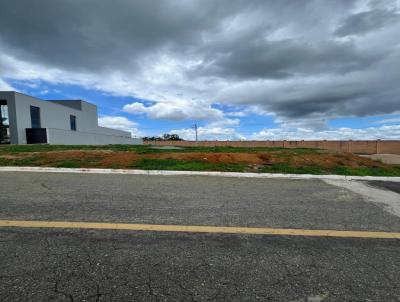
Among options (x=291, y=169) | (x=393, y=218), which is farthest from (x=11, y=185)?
(x=291, y=169)

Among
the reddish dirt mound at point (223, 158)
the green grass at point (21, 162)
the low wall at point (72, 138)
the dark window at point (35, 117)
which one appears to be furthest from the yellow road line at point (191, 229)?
the dark window at point (35, 117)

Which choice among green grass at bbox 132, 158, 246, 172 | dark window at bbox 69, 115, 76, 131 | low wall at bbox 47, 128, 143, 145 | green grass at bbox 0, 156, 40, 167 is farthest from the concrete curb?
dark window at bbox 69, 115, 76, 131

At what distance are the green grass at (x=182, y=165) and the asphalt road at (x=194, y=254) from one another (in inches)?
187

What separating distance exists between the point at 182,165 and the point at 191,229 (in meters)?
→ 7.17

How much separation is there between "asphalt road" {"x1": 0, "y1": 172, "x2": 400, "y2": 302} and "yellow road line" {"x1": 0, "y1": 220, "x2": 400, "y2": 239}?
0.13m

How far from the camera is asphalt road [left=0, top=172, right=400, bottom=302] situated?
7.11 feet

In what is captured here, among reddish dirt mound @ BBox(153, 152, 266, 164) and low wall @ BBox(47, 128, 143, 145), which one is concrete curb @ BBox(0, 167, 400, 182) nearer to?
reddish dirt mound @ BBox(153, 152, 266, 164)

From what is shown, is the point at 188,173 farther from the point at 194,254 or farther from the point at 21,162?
the point at 21,162

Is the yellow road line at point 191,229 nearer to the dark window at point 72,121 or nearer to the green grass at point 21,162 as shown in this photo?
the green grass at point 21,162

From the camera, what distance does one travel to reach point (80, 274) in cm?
237

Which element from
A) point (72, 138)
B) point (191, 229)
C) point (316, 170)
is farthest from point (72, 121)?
point (191, 229)

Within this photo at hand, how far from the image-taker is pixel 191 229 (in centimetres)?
359

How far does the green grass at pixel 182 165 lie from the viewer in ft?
33.2

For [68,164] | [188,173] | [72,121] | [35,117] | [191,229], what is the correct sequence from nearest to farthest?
1. [191,229]
2. [188,173]
3. [68,164]
4. [35,117]
5. [72,121]
